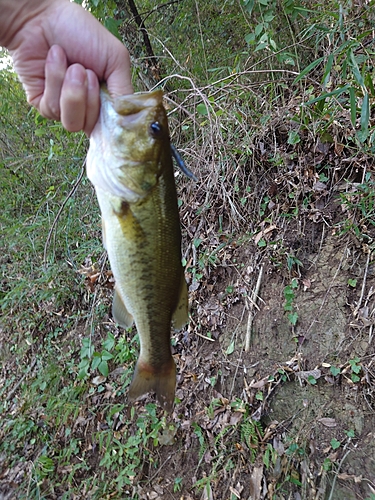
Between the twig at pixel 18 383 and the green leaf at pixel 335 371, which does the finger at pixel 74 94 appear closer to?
the green leaf at pixel 335 371

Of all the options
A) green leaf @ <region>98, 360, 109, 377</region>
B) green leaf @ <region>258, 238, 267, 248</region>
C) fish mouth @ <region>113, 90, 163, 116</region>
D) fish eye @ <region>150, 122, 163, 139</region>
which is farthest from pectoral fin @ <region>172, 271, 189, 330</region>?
green leaf @ <region>258, 238, 267, 248</region>

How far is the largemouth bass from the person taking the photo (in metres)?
1.37

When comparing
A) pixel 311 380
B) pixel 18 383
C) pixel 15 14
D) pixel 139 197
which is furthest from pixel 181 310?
pixel 18 383

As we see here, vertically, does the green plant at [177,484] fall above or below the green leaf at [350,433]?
below

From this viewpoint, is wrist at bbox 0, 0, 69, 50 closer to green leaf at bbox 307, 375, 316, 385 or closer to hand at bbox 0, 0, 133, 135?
hand at bbox 0, 0, 133, 135

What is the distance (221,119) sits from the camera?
11.7ft

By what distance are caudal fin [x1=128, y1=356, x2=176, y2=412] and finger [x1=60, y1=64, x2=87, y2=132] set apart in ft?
3.66

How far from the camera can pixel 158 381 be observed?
167 cm

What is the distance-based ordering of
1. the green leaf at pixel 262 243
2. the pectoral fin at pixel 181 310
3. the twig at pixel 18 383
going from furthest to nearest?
the twig at pixel 18 383, the green leaf at pixel 262 243, the pectoral fin at pixel 181 310

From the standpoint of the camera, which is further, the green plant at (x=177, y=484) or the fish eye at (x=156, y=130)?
the green plant at (x=177, y=484)

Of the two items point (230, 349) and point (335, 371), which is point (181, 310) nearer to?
point (335, 371)

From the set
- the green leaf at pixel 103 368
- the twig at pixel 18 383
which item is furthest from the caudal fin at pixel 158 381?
the twig at pixel 18 383

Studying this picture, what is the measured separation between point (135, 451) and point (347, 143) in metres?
3.48

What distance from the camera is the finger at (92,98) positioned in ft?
4.77
